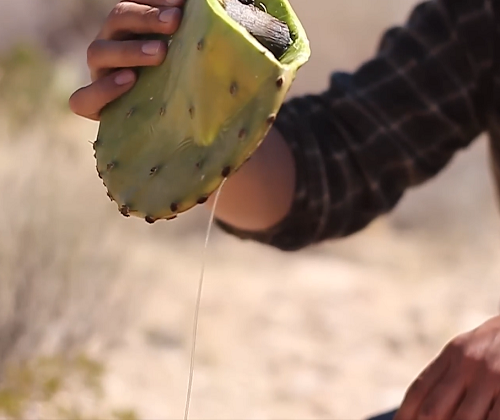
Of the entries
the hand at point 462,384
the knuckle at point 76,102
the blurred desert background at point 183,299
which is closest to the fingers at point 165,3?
the knuckle at point 76,102

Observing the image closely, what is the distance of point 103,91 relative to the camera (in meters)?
0.82

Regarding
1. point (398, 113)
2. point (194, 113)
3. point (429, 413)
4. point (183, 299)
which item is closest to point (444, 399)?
point (429, 413)

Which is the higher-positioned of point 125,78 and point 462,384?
point 125,78

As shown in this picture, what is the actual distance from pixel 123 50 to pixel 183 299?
6.20ft

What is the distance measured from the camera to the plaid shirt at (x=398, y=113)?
1.25 m

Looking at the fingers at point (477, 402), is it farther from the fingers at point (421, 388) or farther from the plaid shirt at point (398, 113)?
the plaid shirt at point (398, 113)

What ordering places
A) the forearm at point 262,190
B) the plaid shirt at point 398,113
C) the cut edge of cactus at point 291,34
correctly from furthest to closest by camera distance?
1. the plaid shirt at point 398,113
2. the forearm at point 262,190
3. the cut edge of cactus at point 291,34

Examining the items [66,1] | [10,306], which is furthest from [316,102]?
[66,1]

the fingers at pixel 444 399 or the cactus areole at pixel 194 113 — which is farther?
the fingers at pixel 444 399

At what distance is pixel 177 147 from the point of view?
0.75 meters

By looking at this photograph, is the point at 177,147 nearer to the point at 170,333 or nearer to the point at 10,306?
the point at 10,306

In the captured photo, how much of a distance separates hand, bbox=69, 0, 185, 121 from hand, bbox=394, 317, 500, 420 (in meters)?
0.41

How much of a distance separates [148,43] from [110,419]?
Answer: 3.61 feet

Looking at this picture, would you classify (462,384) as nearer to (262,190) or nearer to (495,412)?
(495,412)
